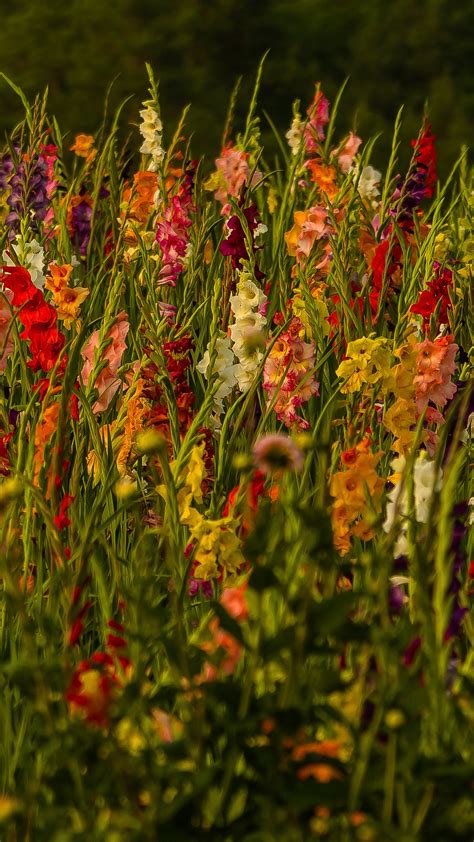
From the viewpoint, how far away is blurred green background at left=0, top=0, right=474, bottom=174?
28.3 ft

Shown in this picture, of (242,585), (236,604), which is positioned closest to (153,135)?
(242,585)

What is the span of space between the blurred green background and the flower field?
5.20 metres

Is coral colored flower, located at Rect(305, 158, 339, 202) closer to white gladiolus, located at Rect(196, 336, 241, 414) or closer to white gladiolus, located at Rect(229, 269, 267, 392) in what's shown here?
white gladiolus, located at Rect(229, 269, 267, 392)

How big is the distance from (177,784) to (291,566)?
1.29 ft

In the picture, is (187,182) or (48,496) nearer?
(48,496)

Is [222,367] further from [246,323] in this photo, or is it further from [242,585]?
[242,585]

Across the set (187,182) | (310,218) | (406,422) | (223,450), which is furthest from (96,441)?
(187,182)

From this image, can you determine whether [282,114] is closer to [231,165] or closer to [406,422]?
[231,165]

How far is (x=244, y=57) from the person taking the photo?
8922 millimetres

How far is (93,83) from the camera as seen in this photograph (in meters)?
8.68

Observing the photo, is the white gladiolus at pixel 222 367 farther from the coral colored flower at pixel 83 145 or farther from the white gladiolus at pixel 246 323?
the coral colored flower at pixel 83 145

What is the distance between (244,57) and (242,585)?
769 cm

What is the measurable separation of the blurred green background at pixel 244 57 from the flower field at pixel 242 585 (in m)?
5.20

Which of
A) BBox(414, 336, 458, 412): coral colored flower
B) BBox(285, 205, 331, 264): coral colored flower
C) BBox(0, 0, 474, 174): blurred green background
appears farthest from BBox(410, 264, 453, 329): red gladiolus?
BBox(0, 0, 474, 174): blurred green background
